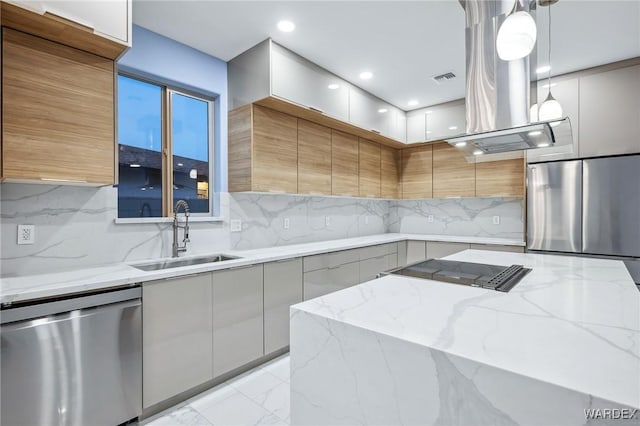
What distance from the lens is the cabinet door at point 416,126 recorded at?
439 centimetres

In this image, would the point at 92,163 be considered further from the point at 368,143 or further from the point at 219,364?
the point at 368,143

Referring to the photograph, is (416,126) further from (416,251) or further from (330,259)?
(330,259)

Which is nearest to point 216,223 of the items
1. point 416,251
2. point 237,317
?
point 237,317

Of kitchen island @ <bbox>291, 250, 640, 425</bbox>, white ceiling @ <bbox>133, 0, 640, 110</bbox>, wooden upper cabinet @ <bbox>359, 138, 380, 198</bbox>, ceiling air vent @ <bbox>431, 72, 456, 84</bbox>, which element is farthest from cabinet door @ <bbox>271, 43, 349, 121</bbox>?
kitchen island @ <bbox>291, 250, 640, 425</bbox>

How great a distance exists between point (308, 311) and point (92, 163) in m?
1.64

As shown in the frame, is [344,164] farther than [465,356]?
Yes

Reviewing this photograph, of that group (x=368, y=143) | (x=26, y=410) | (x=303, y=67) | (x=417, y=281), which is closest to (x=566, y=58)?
(x=368, y=143)

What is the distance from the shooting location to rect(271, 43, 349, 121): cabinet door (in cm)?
273

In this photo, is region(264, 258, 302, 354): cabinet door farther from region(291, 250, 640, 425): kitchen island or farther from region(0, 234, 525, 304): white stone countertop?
region(291, 250, 640, 425): kitchen island

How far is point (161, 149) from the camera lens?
271 cm

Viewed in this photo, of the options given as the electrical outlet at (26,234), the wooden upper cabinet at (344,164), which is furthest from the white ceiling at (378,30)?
the electrical outlet at (26,234)

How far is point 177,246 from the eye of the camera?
2543 millimetres

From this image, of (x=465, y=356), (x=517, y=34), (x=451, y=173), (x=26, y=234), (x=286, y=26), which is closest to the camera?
(x=465, y=356)

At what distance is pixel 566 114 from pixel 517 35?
2520mm
